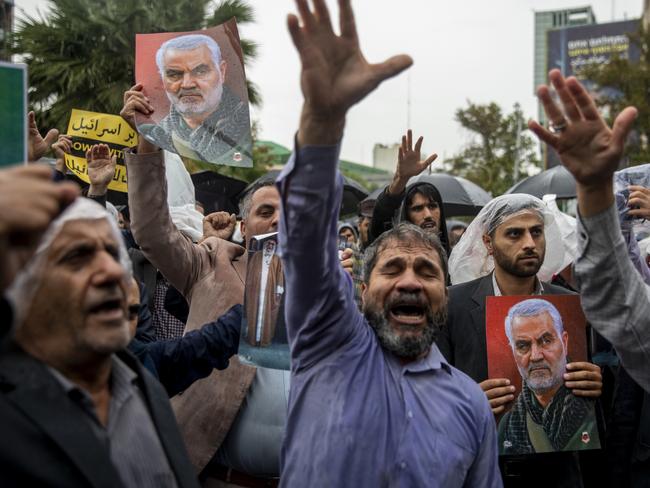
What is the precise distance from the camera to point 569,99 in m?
2.11

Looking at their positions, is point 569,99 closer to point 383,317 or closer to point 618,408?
point 383,317

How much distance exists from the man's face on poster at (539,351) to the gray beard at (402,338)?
708 mm

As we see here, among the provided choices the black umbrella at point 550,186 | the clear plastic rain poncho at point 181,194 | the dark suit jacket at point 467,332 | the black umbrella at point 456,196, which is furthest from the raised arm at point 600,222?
the black umbrella at point 456,196

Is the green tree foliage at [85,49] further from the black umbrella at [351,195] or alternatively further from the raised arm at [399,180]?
the raised arm at [399,180]

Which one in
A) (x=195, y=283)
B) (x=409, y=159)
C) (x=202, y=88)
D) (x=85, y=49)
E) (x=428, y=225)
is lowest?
(x=195, y=283)

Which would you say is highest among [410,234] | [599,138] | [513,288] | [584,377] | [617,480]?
[599,138]

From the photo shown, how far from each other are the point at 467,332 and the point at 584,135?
1.49 meters

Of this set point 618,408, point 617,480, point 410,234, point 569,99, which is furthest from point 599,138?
point 617,480

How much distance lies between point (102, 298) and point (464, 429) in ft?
3.85

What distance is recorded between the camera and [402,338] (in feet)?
8.04

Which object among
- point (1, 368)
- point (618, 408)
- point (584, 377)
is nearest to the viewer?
point (1, 368)

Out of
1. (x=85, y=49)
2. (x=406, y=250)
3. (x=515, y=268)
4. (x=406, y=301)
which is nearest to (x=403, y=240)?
(x=406, y=250)

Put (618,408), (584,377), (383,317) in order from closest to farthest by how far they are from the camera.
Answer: (383,317) < (584,377) < (618,408)

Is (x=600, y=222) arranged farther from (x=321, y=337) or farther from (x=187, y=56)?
(x=187, y=56)
